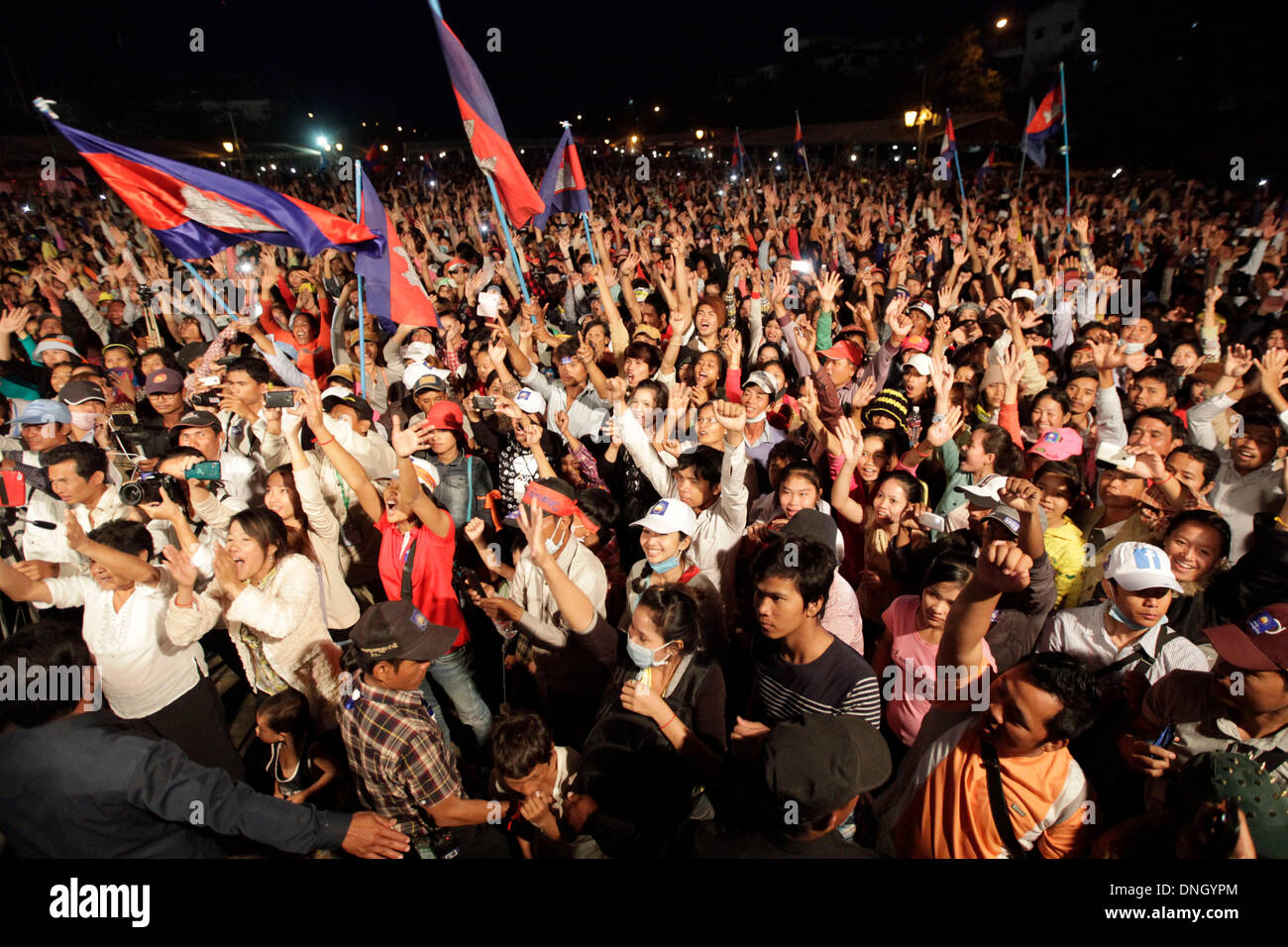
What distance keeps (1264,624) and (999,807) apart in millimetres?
1091

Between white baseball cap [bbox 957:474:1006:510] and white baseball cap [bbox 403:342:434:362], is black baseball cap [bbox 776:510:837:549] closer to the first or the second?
white baseball cap [bbox 957:474:1006:510]

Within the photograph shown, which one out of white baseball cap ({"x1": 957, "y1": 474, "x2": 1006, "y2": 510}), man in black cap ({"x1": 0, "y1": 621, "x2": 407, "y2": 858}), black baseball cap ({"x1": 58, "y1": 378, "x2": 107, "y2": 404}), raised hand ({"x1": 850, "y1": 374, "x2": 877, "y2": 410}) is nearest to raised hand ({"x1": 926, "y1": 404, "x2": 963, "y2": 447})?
white baseball cap ({"x1": 957, "y1": 474, "x2": 1006, "y2": 510})

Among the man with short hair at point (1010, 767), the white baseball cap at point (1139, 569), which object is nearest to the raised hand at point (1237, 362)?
the white baseball cap at point (1139, 569)

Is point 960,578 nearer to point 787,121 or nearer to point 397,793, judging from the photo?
point 397,793

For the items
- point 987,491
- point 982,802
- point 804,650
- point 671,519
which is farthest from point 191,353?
point 982,802

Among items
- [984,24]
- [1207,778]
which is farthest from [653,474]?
[984,24]

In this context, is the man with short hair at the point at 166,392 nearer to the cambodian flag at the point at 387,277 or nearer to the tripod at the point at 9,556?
the tripod at the point at 9,556

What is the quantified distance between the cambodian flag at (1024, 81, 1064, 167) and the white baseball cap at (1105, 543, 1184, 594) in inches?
470

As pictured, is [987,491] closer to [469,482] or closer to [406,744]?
[406,744]

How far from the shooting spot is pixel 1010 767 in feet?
6.83

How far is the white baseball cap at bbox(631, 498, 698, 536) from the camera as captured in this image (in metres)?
3.29

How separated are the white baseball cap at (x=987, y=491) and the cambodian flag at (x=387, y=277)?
471 centimetres

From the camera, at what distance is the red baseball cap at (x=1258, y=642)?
2068mm
